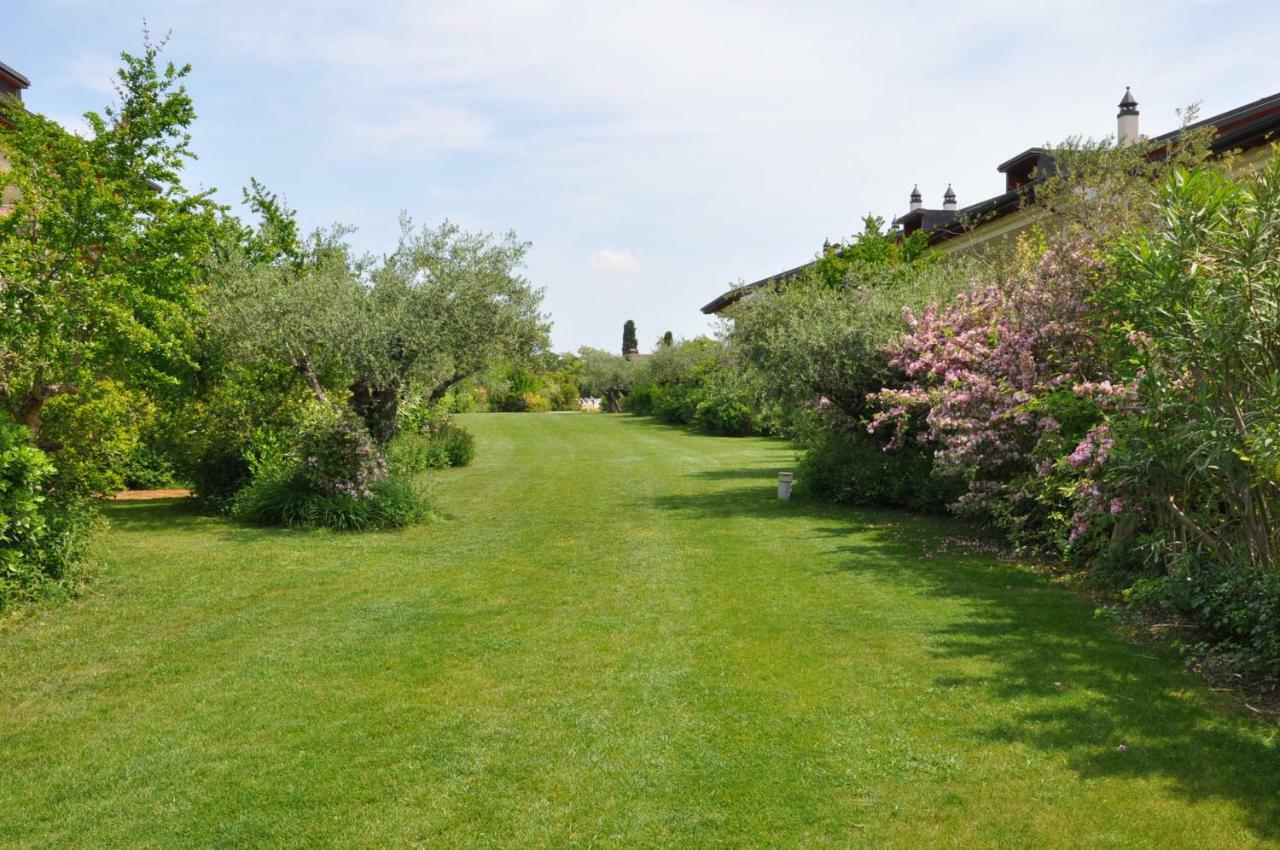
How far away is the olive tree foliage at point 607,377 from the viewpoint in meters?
60.2

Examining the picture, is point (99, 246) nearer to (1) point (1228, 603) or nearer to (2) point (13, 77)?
(1) point (1228, 603)

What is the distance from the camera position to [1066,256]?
1089cm

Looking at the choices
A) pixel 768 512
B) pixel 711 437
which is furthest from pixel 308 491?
pixel 711 437

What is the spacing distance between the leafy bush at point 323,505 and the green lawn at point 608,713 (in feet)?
7.85

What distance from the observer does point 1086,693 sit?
6090mm

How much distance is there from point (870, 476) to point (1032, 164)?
50.4 feet

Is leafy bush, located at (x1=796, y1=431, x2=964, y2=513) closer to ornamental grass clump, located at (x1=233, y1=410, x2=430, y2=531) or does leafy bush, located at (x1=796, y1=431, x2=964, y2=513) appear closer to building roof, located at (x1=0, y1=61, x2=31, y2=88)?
ornamental grass clump, located at (x1=233, y1=410, x2=430, y2=531)

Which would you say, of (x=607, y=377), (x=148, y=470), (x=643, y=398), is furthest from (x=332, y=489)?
(x=607, y=377)

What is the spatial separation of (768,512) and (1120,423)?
812 centimetres

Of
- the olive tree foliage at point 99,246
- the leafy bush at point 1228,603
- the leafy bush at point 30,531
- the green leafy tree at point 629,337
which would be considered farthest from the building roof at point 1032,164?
the green leafy tree at point 629,337

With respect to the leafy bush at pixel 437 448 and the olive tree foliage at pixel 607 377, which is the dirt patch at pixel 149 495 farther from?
the olive tree foliage at pixel 607 377

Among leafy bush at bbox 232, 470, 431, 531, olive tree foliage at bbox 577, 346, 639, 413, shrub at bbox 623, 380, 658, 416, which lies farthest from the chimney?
olive tree foliage at bbox 577, 346, 639, 413

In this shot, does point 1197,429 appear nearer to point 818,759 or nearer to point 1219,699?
point 1219,699

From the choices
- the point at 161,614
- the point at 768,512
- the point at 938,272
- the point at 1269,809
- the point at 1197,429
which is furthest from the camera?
the point at 938,272
